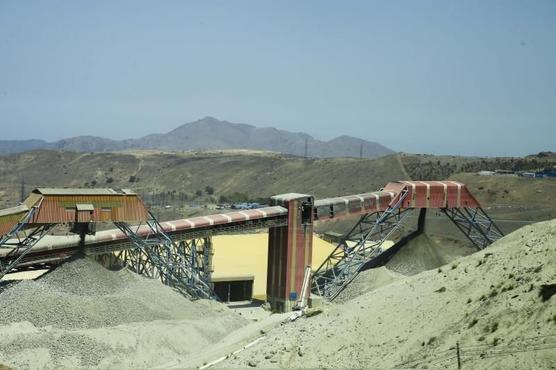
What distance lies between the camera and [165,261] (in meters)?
53.3

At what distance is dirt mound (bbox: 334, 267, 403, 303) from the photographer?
55.0 metres

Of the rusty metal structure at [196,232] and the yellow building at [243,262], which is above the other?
the rusty metal structure at [196,232]

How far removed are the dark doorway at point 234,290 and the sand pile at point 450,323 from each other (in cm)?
2811

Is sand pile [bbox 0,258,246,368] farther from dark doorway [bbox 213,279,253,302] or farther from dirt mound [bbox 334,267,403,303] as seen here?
dark doorway [bbox 213,279,253,302]

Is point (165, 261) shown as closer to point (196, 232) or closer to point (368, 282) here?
point (196, 232)

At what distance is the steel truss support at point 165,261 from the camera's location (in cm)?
5128

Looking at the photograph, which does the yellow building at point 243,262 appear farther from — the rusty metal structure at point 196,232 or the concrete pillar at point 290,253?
the concrete pillar at point 290,253

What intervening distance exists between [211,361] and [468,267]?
12.1 meters

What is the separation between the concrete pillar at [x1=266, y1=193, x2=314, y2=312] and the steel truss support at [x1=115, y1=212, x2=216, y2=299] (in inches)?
229

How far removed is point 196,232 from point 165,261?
3.48m

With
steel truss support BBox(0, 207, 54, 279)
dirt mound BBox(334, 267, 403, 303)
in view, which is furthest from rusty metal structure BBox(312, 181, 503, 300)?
steel truss support BBox(0, 207, 54, 279)

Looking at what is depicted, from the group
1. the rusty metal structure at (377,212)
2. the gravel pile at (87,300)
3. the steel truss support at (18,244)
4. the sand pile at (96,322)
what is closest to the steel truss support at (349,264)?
the rusty metal structure at (377,212)

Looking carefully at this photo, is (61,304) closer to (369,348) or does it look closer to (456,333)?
(369,348)

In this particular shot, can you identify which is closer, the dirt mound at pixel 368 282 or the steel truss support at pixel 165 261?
the steel truss support at pixel 165 261
